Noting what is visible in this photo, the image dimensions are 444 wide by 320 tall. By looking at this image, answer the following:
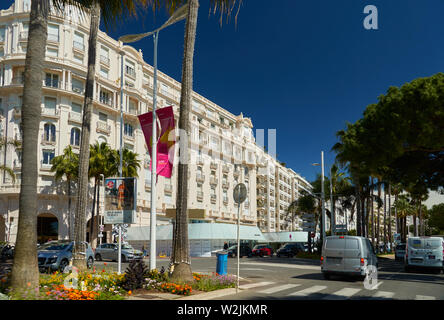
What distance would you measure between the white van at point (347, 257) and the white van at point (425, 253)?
23.2 ft

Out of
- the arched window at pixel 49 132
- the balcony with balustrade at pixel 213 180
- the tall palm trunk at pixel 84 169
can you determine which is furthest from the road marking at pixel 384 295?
the balcony with balustrade at pixel 213 180

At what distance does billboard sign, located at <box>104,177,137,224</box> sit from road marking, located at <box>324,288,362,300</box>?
7250 millimetres

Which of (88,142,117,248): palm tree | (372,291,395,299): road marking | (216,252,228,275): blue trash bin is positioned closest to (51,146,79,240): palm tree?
(88,142,117,248): palm tree

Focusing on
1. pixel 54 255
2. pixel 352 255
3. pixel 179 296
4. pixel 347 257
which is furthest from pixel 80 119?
pixel 179 296

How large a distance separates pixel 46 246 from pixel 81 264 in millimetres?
7165

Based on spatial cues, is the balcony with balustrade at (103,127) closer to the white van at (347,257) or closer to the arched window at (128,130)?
the arched window at (128,130)

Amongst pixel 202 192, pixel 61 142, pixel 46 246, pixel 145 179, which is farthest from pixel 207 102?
pixel 46 246

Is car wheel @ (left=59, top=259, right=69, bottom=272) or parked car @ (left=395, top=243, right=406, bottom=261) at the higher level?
car wheel @ (left=59, top=259, right=69, bottom=272)

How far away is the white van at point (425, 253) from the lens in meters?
21.6

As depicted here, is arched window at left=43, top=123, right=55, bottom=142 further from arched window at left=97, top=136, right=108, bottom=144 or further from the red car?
the red car

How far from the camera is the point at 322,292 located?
1249cm

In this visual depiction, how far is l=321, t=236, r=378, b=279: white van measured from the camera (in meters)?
15.8

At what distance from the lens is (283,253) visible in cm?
4472
